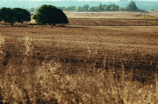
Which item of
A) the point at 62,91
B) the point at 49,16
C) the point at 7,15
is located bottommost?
the point at 62,91

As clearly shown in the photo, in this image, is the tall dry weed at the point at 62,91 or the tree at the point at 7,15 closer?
the tall dry weed at the point at 62,91

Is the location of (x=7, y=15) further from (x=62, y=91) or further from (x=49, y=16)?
(x=62, y=91)

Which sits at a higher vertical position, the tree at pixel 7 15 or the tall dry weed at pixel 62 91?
the tree at pixel 7 15

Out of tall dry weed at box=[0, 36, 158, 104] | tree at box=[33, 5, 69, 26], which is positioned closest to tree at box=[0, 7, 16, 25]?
tree at box=[33, 5, 69, 26]

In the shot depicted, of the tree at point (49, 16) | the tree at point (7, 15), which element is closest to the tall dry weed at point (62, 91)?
the tree at point (49, 16)

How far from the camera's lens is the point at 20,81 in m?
8.38

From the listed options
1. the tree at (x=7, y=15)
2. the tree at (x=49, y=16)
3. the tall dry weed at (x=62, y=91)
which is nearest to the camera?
the tall dry weed at (x=62, y=91)

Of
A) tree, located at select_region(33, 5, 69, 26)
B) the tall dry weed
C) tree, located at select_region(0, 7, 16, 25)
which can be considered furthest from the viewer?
tree, located at select_region(0, 7, 16, 25)

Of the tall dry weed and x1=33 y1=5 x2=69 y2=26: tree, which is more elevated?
x1=33 y1=5 x2=69 y2=26: tree

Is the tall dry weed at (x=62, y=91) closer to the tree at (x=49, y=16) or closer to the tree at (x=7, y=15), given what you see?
the tree at (x=49, y=16)

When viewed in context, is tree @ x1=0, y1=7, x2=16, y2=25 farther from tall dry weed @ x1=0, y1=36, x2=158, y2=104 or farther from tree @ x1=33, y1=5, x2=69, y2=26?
tall dry weed @ x1=0, y1=36, x2=158, y2=104

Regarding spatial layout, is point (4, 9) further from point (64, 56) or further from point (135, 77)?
point (135, 77)

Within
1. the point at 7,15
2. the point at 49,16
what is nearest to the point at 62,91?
the point at 49,16

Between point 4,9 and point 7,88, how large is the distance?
2132 inches
